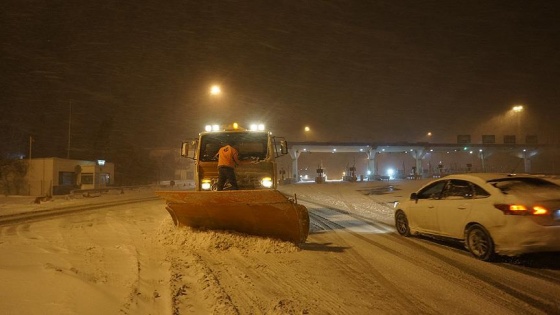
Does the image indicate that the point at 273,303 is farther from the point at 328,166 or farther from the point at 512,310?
the point at 328,166

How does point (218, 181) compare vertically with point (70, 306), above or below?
above

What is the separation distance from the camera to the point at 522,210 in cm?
632

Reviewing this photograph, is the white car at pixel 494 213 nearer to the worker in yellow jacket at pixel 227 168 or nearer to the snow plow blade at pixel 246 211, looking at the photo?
the snow plow blade at pixel 246 211

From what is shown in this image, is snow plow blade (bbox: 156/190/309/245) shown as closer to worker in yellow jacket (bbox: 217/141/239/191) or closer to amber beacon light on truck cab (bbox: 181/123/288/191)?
worker in yellow jacket (bbox: 217/141/239/191)

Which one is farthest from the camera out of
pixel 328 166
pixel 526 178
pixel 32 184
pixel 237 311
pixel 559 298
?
pixel 328 166

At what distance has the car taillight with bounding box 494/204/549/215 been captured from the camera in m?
6.25

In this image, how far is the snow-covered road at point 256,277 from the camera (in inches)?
175

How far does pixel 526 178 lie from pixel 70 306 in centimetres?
779

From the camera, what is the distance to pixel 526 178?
746cm

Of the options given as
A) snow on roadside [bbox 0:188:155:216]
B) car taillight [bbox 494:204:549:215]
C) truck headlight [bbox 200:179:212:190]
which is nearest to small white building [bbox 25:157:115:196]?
snow on roadside [bbox 0:188:155:216]

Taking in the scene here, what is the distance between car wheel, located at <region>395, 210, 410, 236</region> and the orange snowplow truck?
10.1ft

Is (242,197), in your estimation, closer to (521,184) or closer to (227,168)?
(227,168)

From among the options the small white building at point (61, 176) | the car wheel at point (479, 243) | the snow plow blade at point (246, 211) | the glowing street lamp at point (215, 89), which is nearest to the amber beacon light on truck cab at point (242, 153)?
the snow plow blade at point (246, 211)

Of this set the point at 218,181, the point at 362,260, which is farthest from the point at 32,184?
the point at 362,260
